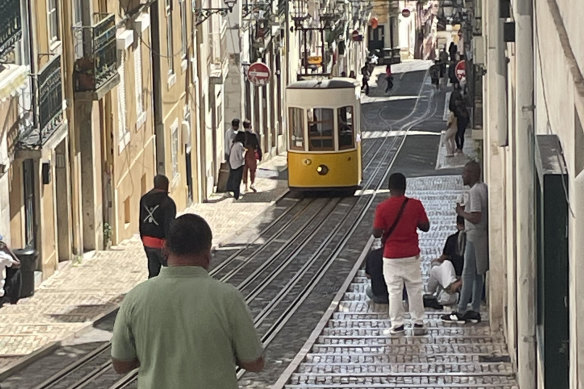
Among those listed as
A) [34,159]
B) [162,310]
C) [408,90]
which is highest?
[162,310]

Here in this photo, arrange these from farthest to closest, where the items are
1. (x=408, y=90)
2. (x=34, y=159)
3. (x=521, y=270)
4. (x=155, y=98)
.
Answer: (x=408, y=90) < (x=155, y=98) < (x=34, y=159) < (x=521, y=270)

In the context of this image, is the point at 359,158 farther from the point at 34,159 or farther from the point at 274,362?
the point at 274,362

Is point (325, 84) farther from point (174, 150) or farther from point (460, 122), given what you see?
point (460, 122)

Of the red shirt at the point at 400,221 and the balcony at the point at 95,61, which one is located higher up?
the balcony at the point at 95,61

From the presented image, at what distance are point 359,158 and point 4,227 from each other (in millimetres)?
14469

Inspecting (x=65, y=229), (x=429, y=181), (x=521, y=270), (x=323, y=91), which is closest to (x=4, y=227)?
(x=65, y=229)

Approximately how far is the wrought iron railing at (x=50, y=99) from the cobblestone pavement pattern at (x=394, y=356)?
17.5ft

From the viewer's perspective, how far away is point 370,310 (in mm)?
17672

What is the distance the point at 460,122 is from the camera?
4072 centimetres

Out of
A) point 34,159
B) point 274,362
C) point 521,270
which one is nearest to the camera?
point 521,270

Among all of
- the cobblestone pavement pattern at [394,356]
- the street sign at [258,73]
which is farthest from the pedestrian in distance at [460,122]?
the cobblestone pavement pattern at [394,356]

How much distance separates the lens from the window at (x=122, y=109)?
1085 inches

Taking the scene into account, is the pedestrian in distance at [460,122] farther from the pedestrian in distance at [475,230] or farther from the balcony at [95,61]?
the pedestrian in distance at [475,230]

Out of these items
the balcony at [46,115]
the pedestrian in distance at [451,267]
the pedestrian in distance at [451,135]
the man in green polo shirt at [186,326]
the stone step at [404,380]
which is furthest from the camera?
the pedestrian in distance at [451,135]
